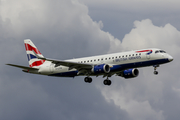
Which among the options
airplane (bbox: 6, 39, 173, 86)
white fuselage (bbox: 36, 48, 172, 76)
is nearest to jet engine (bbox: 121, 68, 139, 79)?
airplane (bbox: 6, 39, 173, 86)

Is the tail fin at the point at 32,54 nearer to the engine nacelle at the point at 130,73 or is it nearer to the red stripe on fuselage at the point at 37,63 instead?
the red stripe on fuselage at the point at 37,63

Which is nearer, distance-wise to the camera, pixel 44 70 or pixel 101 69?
pixel 101 69

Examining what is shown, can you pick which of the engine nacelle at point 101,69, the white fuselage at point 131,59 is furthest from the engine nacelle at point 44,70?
the engine nacelle at point 101,69

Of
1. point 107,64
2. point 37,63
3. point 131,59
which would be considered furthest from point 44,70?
point 131,59

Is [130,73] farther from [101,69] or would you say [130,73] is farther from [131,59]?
[101,69]

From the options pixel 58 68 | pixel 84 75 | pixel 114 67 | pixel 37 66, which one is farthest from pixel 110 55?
pixel 37 66

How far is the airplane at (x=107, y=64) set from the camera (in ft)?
204

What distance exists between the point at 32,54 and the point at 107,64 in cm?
2154

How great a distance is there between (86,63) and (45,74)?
1042cm

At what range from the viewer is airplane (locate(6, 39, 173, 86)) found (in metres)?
62.2

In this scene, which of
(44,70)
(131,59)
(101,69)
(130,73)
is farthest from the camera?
(44,70)

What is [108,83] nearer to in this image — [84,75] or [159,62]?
[84,75]

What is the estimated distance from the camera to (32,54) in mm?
77250

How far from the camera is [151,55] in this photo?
204 feet
